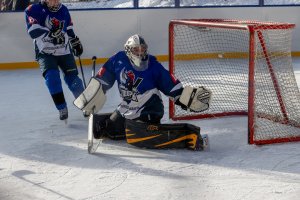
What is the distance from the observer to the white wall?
24.3ft

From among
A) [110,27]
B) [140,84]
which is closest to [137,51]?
[140,84]

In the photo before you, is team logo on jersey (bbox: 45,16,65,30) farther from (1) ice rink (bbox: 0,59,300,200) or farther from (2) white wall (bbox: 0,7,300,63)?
(2) white wall (bbox: 0,7,300,63)

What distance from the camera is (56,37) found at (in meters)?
4.42

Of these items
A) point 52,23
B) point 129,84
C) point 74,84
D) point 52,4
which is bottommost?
point 74,84

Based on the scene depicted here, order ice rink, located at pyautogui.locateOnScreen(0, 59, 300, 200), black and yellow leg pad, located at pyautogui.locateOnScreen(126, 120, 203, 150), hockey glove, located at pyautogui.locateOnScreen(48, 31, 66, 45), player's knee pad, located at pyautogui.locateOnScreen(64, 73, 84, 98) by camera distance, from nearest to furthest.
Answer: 1. ice rink, located at pyautogui.locateOnScreen(0, 59, 300, 200)
2. black and yellow leg pad, located at pyautogui.locateOnScreen(126, 120, 203, 150)
3. hockey glove, located at pyautogui.locateOnScreen(48, 31, 66, 45)
4. player's knee pad, located at pyautogui.locateOnScreen(64, 73, 84, 98)

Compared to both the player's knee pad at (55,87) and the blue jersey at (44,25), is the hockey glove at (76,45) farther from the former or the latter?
the player's knee pad at (55,87)

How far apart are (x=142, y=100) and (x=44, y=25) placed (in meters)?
1.24

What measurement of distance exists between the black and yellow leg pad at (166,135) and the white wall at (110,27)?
4.37 meters

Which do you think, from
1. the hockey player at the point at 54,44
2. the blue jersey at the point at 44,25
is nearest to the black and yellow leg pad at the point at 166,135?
the hockey player at the point at 54,44

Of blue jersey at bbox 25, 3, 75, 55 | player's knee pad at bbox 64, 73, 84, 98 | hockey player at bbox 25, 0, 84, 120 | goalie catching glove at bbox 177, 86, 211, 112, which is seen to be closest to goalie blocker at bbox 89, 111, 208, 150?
goalie catching glove at bbox 177, 86, 211, 112

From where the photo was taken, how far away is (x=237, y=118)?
4.41 m

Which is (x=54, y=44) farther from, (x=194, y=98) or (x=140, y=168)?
(x=140, y=168)

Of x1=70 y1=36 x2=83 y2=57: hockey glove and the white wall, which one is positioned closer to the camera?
x1=70 y1=36 x2=83 y2=57: hockey glove

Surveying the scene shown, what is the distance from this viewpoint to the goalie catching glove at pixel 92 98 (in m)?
3.46
